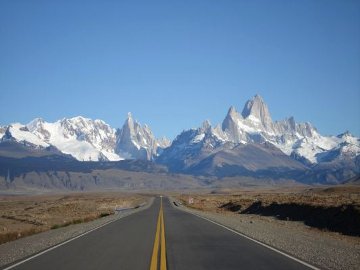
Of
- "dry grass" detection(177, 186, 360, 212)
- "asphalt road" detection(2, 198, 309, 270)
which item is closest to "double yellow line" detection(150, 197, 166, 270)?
"asphalt road" detection(2, 198, 309, 270)

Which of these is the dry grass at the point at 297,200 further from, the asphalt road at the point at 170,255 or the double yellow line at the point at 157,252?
the asphalt road at the point at 170,255

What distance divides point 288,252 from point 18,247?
11.8 metres

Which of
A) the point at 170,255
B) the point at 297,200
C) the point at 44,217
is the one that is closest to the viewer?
the point at 170,255

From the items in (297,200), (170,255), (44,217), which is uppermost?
(297,200)

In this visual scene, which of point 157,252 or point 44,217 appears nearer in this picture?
point 157,252

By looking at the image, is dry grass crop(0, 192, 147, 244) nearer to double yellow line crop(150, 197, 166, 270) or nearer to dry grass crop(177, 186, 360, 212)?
double yellow line crop(150, 197, 166, 270)

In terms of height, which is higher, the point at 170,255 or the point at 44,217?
the point at 44,217

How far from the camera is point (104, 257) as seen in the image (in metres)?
18.9

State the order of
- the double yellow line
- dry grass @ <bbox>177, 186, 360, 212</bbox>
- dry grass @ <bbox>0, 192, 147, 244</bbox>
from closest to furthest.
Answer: the double yellow line
dry grass @ <bbox>0, 192, 147, 244</bbox>
dry grass @ <bbox>177, 186, 360, 212</bbox>

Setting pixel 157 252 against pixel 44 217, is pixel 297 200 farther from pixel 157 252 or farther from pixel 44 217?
pixel 157 252

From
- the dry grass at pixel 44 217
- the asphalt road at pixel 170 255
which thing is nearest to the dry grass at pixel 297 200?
the dry grass at pixel 44 217

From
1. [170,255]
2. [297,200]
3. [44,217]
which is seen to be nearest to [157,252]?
[170,255]

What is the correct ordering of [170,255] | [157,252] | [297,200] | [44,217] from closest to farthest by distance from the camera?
Result: [170,255], [157,252], [297,200], [44,217]

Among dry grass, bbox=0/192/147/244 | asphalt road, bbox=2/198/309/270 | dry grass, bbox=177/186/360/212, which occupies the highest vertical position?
dry grass, bbox=177/186/360/212
